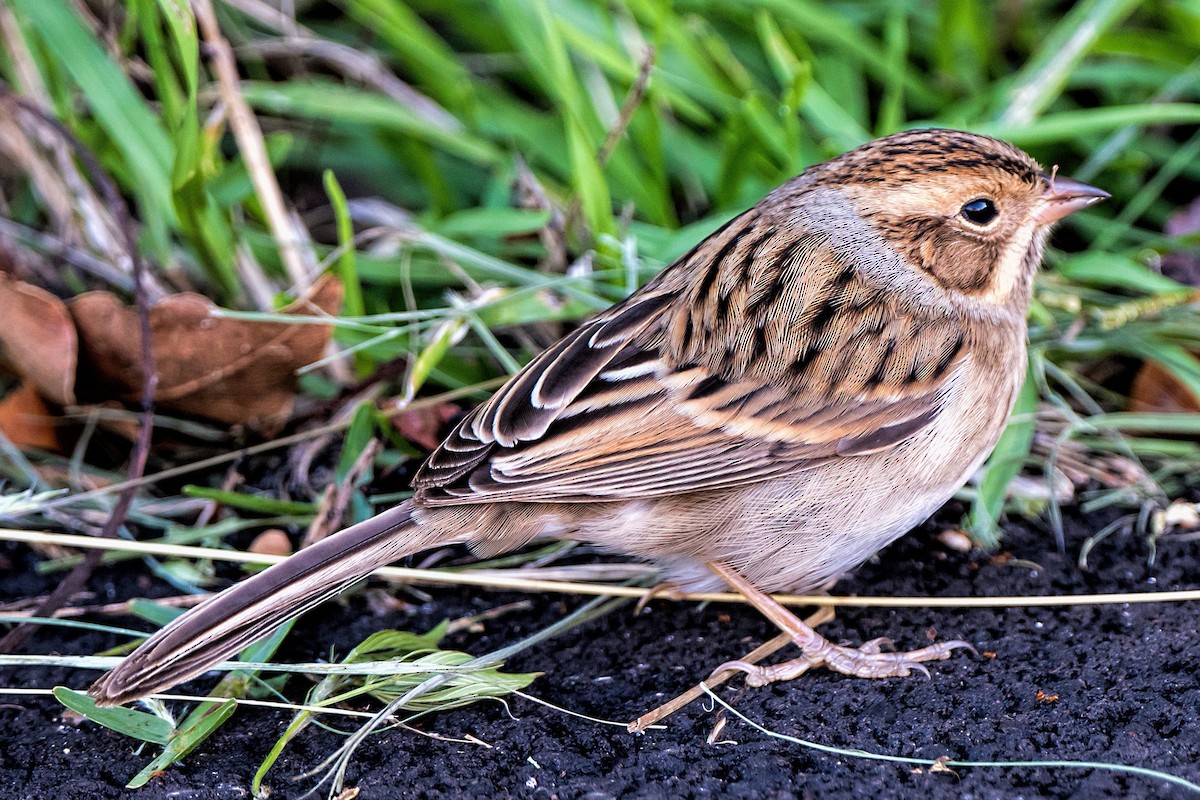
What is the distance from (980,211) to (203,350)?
2.22 metres

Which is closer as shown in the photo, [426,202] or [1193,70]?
[1193,70]

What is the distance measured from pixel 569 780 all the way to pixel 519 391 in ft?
3.28

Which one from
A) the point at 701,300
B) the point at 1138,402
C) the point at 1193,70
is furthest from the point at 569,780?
the point at 1193,70

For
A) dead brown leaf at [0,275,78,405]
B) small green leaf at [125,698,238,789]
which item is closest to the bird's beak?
small green leaf at [125,698,238,789]

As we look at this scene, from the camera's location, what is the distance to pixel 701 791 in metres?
2.49

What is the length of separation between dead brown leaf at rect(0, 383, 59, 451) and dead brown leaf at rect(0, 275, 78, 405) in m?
0.07

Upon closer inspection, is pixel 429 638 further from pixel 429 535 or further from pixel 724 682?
pixel 724 682

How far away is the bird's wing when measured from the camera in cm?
296

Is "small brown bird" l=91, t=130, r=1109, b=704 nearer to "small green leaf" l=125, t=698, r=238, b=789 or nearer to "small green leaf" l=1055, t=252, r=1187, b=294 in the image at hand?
"small green leaf" l=125, t=698, r=238, b=789

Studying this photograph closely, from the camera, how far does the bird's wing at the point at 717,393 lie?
2957 millimetres

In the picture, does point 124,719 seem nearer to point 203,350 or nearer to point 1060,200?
point 203,350

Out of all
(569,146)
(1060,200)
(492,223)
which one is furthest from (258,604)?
(1060,200)

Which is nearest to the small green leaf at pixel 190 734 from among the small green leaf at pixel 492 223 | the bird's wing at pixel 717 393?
the bird's wing at pixel 717 393

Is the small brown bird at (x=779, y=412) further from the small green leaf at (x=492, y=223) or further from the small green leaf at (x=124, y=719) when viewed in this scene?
the small green leaf at (x=492, y=223)
